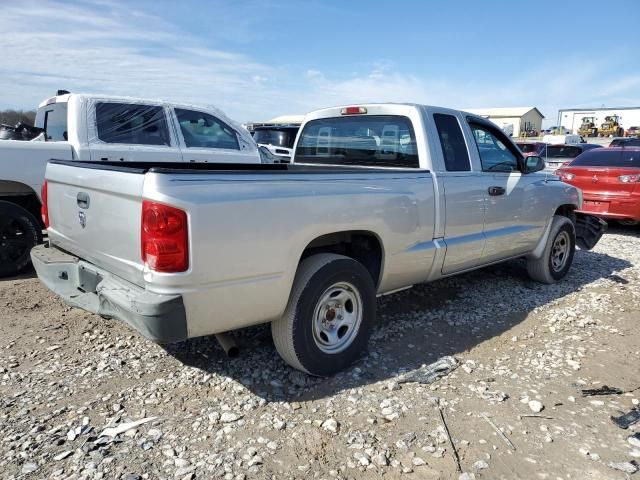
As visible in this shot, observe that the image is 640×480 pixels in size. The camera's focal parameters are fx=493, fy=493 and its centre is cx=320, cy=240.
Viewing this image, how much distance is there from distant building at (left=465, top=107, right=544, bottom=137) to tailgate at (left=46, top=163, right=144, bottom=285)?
71.0m

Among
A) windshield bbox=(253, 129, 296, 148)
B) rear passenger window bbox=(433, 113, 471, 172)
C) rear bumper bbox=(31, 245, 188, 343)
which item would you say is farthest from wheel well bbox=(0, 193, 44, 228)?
windshield bbox=(253, 129, 296, 148)

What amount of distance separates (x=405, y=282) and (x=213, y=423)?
1875 mm

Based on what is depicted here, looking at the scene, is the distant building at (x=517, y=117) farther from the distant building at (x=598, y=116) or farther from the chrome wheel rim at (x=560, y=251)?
the chrome wheel rim at (x=560, y=251)

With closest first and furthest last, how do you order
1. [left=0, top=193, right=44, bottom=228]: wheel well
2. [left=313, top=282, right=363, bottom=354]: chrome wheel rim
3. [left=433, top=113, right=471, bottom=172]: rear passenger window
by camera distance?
[left=313, top=282, right=363, bottom=354]: chrome wheel rim, [left=433, top=113, right=471, bottom=172]: rear passenger window, [left=0, top=193, right=44, bottom=228]: wheel well

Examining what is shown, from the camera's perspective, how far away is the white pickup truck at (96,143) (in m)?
5.21

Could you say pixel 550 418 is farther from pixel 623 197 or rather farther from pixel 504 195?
pixel 623 197

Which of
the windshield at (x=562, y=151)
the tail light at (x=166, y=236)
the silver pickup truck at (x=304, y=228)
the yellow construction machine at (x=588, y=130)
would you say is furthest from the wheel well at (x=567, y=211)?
the yellow construction machine at (x=588, y=130)

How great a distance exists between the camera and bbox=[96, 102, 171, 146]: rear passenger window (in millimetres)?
5715

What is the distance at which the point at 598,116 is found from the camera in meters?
61.7

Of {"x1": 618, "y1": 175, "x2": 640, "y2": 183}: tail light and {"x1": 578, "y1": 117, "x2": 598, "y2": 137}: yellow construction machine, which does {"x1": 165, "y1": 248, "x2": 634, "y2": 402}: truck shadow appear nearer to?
{"x1": 618, "y1": 175, "x2": 640, "y2": 183}: tail light

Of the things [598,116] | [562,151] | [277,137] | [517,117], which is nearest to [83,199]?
[277,137]

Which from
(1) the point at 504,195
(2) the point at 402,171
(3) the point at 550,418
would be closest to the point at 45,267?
(2) the point at 402,171

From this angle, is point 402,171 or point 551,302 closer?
point 402,171

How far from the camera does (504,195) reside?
15.5 feet
